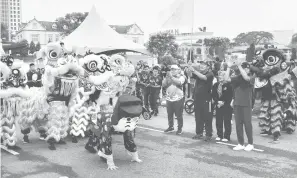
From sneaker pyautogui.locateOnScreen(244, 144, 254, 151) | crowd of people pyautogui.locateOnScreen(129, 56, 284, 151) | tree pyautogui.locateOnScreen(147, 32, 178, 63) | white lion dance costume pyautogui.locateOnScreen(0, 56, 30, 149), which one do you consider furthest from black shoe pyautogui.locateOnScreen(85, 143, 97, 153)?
tree pyautogui.locateOnScreen(147, 32, 178, 63)

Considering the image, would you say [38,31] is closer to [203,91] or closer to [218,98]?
[203,91]

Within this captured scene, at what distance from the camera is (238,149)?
23.5 feet

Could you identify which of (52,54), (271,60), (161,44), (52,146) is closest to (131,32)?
(161,44)

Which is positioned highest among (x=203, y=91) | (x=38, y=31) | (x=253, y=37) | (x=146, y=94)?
(x=253, y=37)

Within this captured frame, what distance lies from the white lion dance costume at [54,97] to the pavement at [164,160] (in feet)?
1.45

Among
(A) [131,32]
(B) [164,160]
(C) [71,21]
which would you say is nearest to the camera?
(B) [164,160]

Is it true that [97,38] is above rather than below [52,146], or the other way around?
above

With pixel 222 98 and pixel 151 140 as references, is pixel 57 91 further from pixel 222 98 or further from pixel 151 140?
pixel 222 98

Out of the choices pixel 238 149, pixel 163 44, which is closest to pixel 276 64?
pixel 238 149

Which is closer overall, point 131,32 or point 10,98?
point 10,98

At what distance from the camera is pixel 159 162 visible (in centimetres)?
634

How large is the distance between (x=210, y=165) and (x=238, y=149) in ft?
4.12

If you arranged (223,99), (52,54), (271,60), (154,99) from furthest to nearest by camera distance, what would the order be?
(154,99) → (271,60) → (223,99) → (52,54)

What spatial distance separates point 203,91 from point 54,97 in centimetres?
317
